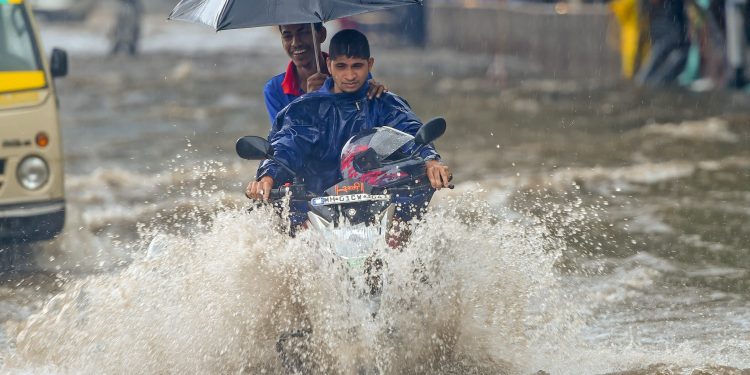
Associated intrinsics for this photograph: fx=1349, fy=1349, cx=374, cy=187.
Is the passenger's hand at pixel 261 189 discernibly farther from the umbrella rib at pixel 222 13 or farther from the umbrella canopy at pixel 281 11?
the umbrella rib at pixel 222 13

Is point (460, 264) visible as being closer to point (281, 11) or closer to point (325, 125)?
point (325, 125)

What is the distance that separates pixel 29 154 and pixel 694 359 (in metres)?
4.77

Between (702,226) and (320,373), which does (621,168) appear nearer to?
(702,226)

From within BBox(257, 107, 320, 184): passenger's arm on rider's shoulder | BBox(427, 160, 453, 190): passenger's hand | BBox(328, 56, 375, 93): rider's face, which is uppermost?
BBox(328, 56, 375, 93): rider's face

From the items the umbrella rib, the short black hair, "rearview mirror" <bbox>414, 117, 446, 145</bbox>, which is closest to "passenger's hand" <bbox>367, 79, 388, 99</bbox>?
the short black hair

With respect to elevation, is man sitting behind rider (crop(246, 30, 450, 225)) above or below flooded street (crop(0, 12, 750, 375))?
above

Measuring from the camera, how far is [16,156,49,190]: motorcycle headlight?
29.4 feet

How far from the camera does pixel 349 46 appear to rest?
230 inches

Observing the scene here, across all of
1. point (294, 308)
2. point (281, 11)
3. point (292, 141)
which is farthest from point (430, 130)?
point (281, 11)

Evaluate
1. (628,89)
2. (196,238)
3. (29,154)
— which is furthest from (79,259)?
(628,89)

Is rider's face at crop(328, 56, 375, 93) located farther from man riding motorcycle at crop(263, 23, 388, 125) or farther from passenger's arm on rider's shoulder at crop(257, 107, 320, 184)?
man riding motorcycle at crop(263, 23, 388, 125)

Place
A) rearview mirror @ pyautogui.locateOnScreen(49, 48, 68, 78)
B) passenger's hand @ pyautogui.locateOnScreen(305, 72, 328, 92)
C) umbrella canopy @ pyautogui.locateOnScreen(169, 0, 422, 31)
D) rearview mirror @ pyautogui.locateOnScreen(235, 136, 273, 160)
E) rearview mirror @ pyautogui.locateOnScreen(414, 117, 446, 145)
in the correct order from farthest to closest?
rearview mirror @ pyautogui.locateOnScreen(49, 48, 68, 78), passenger's hand @ pyautogui.locateOnScreen(305, 72, 328, 92), umbrella canopy @ pyautogui.locateOnScreen(169, 0, 422, 31), rearview mirror @ pyautogui.locateOnScreen(235, 136, 273, 160), rearview mirror @ pyautogui.locateOnScreen(414, 117, 446, 145)

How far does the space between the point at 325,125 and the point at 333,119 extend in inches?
1.9

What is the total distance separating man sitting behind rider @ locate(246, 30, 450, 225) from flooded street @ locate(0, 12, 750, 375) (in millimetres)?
337
